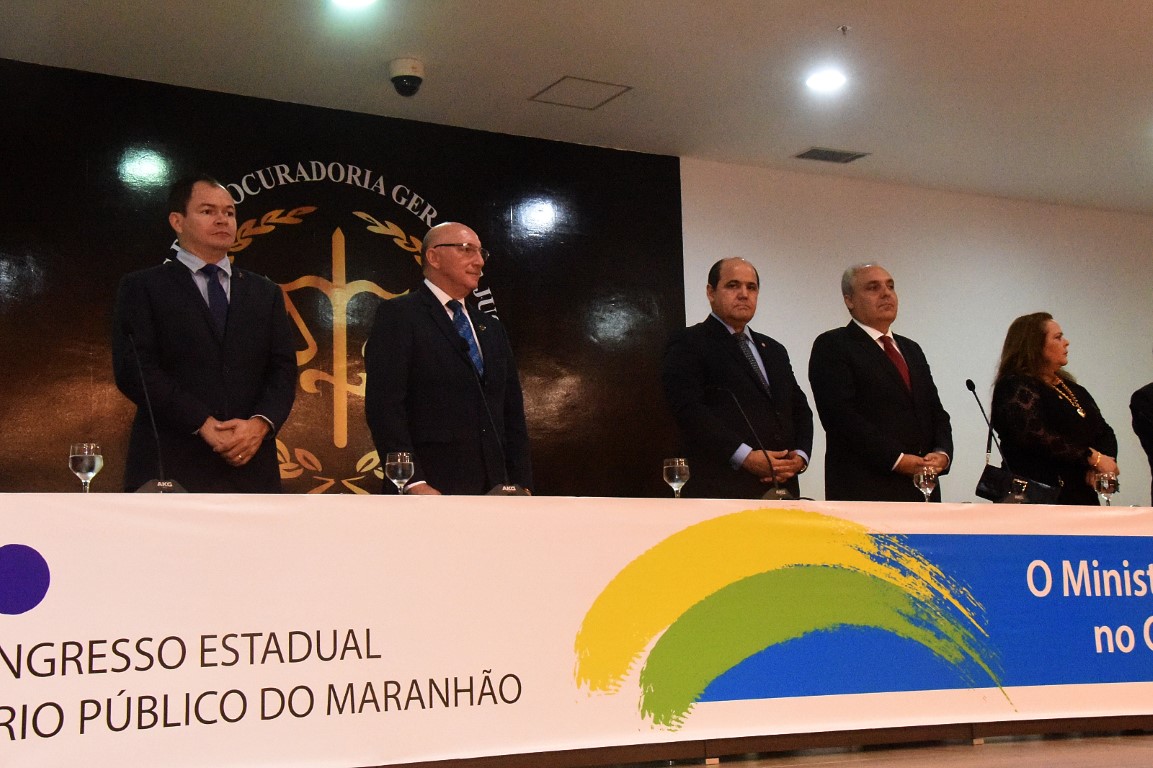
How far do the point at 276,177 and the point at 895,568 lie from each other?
3382mm

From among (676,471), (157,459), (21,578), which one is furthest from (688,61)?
(21,578)

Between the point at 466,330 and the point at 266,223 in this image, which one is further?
the point at 266,223

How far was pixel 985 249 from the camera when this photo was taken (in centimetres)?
741

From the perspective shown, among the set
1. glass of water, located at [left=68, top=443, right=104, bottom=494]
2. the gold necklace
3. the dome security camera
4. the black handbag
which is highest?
the dome security camera

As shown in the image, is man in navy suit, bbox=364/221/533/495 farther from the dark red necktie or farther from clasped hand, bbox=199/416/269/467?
the dark red necktie

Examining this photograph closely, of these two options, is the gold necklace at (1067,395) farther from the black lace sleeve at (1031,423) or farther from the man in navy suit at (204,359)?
the man in navy suit at (204,359)

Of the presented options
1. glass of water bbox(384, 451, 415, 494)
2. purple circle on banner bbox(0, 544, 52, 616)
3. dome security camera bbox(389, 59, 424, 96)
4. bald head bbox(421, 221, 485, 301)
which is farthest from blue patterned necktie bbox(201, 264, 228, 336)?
dome security camera bbox(389, 59, 424, 96)

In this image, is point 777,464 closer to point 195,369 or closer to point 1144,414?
point 195,369

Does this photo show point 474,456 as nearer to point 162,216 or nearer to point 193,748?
point 193,748

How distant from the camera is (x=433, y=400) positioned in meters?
3.62

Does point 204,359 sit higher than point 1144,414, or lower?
higher

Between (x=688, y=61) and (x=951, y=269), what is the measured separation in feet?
9.16

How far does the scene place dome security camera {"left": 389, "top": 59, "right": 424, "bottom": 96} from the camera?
5098 millimetres

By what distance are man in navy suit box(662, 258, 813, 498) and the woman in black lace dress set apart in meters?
0.75
